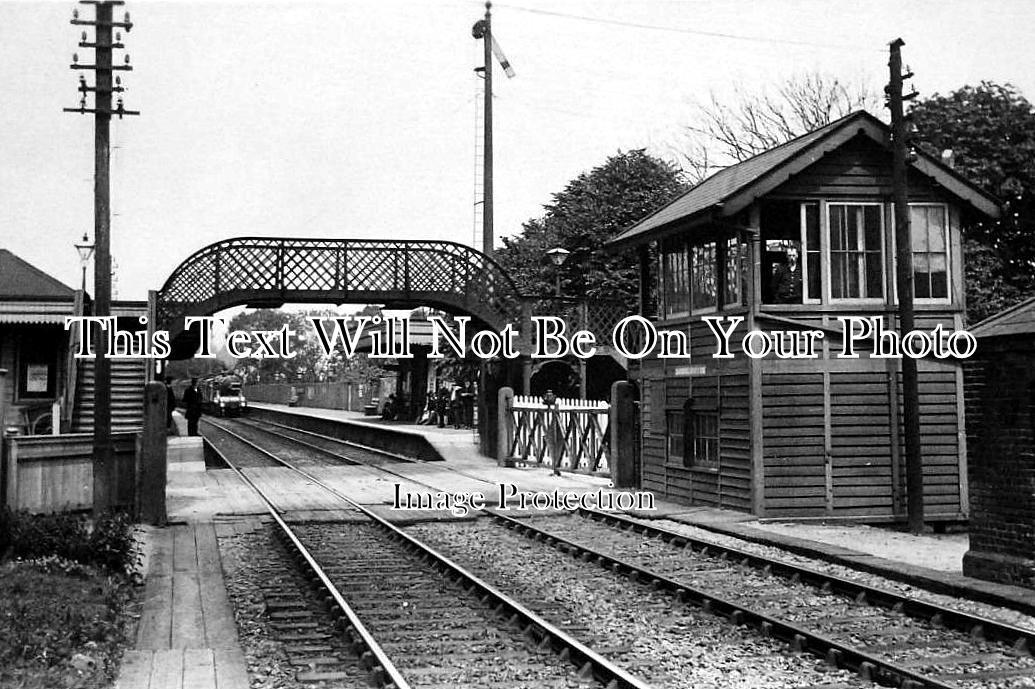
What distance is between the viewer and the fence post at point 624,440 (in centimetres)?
1888

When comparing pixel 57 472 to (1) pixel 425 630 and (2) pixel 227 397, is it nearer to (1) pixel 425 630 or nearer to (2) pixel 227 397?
(1) pixel 425 630

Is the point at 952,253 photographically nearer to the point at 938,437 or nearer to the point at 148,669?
the point at 938,437

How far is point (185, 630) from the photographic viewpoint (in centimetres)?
857

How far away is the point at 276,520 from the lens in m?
15.3

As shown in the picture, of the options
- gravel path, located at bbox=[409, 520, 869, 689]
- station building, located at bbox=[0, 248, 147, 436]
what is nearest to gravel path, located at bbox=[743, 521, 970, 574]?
gravel path, located at bbox=[409, 520, 869, 689]

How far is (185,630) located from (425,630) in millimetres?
1832

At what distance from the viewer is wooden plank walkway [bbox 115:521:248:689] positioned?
7023 mm

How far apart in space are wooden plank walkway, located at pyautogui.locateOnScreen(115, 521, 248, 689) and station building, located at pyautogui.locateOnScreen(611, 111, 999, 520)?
717 centimetres

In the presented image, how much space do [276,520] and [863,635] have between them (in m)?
9.14

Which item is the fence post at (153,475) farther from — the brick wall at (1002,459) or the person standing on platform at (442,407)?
the person standing on platform at (442,407)

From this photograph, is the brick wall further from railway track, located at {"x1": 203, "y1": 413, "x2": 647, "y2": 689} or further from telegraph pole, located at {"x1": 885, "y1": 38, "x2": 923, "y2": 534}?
railway track, located at {"x1": 203, "y1": 413, "x2": 647, "y2": 689}

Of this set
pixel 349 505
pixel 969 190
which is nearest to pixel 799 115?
pixel 969 190

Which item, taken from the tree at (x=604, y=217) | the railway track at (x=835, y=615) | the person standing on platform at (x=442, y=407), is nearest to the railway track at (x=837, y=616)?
the railway track at (x=835, y=615)

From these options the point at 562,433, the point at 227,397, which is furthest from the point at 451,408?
the point at 227,397
